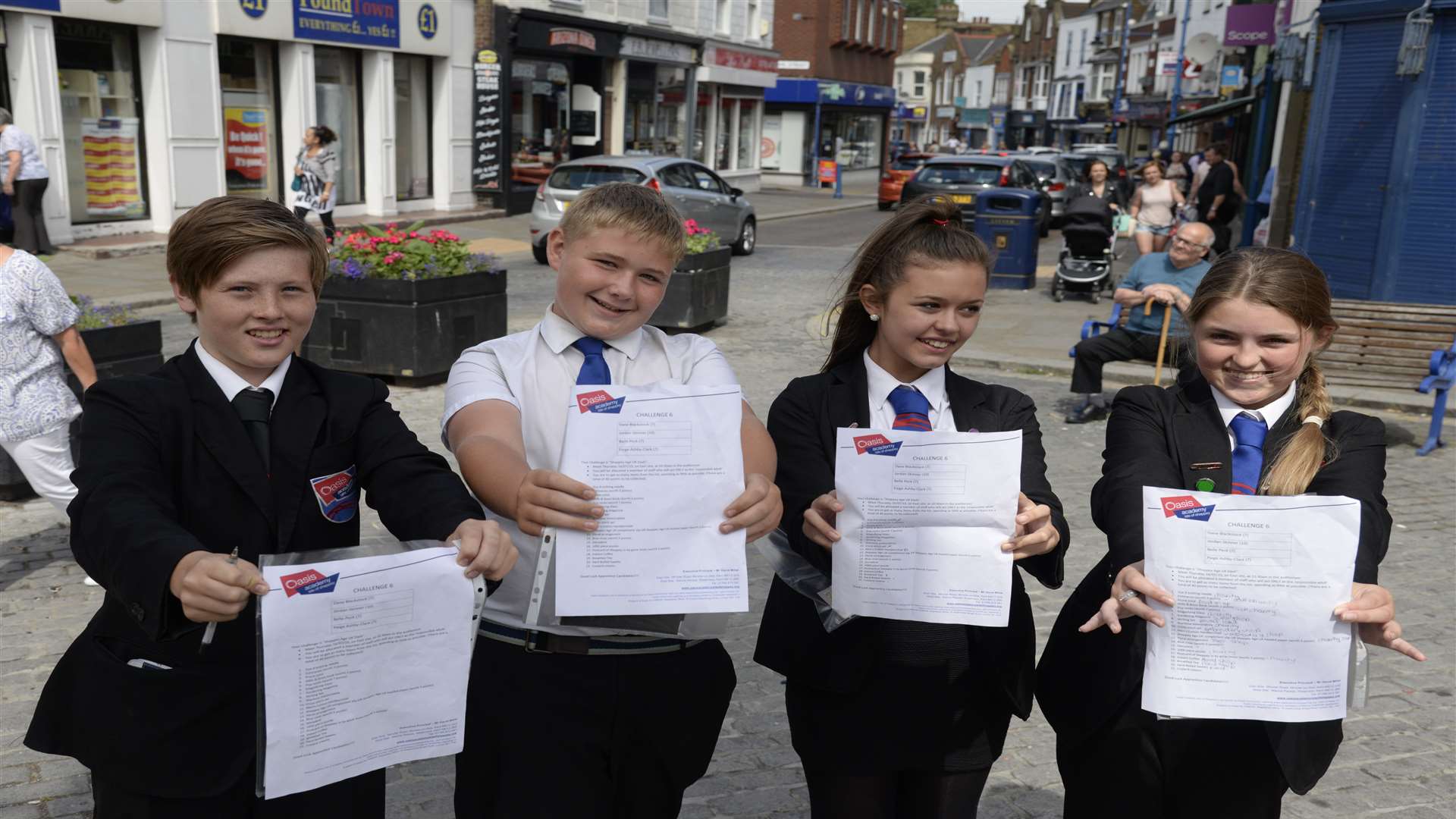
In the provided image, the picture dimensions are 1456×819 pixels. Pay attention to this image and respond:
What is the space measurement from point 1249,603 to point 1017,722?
2393 millimetres

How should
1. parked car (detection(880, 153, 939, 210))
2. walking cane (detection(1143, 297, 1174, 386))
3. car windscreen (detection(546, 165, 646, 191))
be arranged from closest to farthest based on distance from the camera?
walking cane (detection(1143, 297, 1174, 386)) → car windscreen (detection(546, 165, 646, 191)) → parked car (detection(880, 153, 939, 210))

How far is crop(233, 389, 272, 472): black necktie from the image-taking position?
212 cm

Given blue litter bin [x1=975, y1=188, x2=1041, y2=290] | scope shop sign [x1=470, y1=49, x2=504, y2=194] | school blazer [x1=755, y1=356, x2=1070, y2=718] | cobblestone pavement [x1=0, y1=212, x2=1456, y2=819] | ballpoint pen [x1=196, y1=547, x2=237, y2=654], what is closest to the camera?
ballpoint pen [x1=196, y1=547, x2=237, y2=654]

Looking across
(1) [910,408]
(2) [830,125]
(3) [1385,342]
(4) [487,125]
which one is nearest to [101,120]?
(4) [487,125]

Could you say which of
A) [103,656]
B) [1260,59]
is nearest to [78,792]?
[103,656]

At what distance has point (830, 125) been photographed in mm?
46219

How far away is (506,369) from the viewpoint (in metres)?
2.38

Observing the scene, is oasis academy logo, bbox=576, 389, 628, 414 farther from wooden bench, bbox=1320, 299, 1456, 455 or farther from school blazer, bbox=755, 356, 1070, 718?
wooden bench, bbox=1320, 299, 1456, 455

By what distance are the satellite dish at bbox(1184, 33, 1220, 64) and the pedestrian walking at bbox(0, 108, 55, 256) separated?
20281 mm

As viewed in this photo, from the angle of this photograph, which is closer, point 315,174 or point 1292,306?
point 1292,306

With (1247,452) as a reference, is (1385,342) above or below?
below

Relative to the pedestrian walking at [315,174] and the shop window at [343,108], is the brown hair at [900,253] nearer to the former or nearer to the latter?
the pedestrian walking at [315,174]

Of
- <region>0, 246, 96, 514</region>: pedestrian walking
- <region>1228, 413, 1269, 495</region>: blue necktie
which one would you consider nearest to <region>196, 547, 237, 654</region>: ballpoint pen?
<region>1228, 413, 1269, 495</region>: blue necktie

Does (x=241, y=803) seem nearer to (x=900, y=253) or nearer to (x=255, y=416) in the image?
(x=255, y=416)
